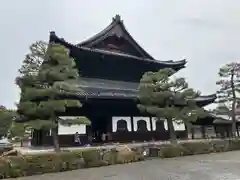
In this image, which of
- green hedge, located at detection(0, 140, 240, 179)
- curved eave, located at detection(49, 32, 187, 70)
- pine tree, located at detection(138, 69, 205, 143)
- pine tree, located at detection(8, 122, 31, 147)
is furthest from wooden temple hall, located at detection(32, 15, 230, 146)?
pine tree, located at detection(8, 122, 31, 147)

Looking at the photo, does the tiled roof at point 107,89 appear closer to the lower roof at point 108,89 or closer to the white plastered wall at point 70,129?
the lower roof at point 108,89

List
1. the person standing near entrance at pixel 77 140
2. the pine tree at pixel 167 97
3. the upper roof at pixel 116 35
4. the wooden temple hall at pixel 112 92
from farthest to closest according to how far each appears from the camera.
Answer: the upper roof at pixel 116 35 → the wooden temple hall at pixel 112 92 → the person standing near entrance at pixel 77 140 → the pine tree at pixel 167 97

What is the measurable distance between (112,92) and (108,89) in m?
1.05

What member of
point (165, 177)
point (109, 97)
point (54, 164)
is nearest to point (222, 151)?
point (109, 97)

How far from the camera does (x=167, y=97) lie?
57.2 ft

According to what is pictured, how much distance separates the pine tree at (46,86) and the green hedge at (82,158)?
65.2 inches

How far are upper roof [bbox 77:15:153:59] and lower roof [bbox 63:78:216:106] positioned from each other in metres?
3.62

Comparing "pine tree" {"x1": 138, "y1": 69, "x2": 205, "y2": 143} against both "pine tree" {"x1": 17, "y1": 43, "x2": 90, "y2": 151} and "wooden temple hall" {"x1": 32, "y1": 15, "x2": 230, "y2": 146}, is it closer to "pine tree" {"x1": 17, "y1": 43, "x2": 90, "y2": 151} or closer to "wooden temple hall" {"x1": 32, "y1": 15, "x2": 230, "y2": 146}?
"wooden temple hall" {"x1": 32, "y1": 15, "x2": 230, "y2": 146}

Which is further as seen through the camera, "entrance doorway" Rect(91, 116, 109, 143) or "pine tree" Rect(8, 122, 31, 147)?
"entrance doorway" Rect(91, 116, 109, 143)

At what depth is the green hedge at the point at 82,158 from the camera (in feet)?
36.6

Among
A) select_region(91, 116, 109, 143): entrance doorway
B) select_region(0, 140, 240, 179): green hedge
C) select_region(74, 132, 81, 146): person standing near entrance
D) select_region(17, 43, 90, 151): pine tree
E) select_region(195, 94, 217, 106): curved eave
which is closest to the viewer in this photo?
select_region(0, 140, 240, 179): green hedge

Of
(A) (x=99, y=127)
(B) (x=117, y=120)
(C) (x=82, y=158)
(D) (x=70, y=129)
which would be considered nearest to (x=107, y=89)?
(B) (x=117, y=120)

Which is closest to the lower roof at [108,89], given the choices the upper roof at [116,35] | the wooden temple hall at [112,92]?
the wooden temple hall at [112,92]

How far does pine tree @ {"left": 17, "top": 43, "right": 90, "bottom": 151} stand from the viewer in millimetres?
13359
